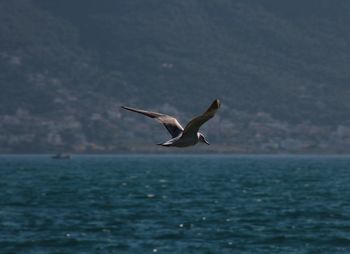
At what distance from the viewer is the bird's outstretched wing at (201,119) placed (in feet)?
110

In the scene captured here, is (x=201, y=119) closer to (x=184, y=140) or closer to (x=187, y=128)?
(x=187, y=128)

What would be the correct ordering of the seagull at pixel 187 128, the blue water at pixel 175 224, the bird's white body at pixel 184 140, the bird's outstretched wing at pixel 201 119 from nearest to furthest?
the bird's outstretched wing at pixel 201 119
the seagull at pixel 187 128
the bird's white body at pixel 184 140
the blue water at pixel 175 224

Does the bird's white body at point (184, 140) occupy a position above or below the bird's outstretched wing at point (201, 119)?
below

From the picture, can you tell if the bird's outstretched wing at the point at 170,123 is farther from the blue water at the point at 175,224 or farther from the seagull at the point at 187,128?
the blue water at the point at 175,224

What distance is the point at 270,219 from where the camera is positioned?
140m

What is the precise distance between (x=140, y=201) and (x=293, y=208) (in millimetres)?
28852

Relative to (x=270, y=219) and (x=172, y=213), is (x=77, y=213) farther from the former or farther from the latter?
(x=270, y=219)

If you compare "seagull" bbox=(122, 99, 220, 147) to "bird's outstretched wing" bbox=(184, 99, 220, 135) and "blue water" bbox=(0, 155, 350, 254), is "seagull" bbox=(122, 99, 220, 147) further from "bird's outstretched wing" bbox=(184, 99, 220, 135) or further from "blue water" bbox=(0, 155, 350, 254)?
"blue water" bbox=(0, 155, 350, 254)

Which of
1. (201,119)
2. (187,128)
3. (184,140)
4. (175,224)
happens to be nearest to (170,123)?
(184,140)

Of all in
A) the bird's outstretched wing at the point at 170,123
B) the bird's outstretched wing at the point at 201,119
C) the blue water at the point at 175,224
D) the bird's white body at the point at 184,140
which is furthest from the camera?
the blue water at the point at 175,224

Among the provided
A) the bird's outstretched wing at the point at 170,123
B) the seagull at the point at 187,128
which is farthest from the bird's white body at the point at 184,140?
the bird's outstretched wing at the point at 170,123

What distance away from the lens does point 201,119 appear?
3444cm

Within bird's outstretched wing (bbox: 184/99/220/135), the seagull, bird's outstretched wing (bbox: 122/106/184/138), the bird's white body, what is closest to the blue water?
bird's outstretched wing (bbox: 122/106/184/138)

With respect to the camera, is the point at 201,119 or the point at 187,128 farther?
the point at 187,128
